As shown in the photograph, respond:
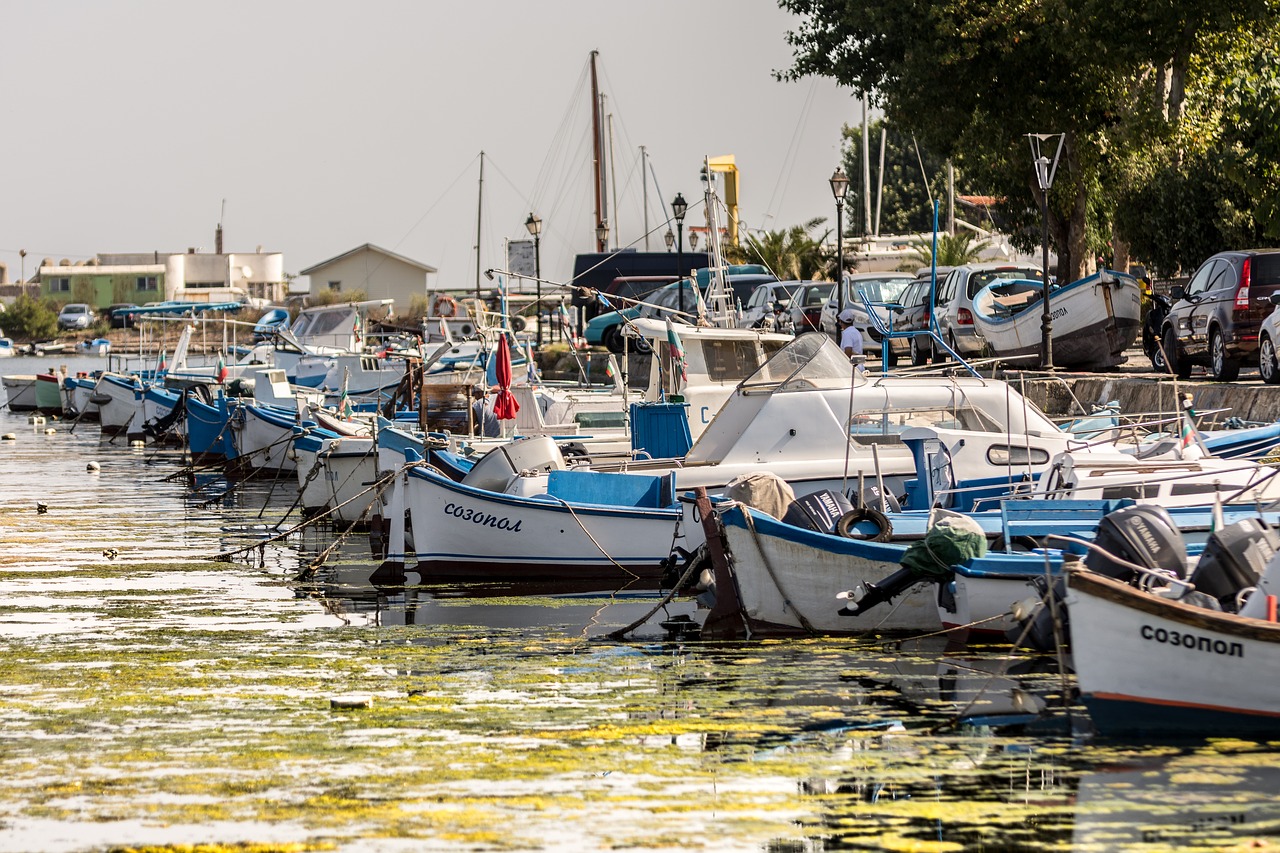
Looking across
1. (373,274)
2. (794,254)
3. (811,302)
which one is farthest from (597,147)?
(373,274)

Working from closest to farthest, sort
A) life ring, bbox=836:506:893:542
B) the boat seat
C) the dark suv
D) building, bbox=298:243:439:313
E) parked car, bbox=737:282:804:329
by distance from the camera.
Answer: life ring, bbox=836:506:893:542, the boat seat, the dark suv, parked car, bbox=737:282:804:329, building, bbox=298:243:439:313

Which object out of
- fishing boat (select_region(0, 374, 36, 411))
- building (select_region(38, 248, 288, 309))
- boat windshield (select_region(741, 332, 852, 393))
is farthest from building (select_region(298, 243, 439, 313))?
boat windshield (select_region(741, 332, 852, 393))

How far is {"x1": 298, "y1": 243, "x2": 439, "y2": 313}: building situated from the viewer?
377 feet

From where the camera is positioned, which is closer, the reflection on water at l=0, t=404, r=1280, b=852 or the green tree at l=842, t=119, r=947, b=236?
the reflection on water at l=0, t=404, r=1280, b=852

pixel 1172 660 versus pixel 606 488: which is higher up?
pixel 606 488

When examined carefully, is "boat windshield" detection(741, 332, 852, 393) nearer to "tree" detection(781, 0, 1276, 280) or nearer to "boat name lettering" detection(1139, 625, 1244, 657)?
"boat name lettering" detection(1139, 625, 1244, 657)

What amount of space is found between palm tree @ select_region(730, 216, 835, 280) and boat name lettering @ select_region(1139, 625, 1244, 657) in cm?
4481

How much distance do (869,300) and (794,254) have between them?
19.1m

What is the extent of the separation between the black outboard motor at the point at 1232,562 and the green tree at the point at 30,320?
137 meters

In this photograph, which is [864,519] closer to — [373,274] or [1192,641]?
[1192,641]

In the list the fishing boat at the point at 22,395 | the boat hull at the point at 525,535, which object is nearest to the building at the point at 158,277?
the fishing boat at the point at 22,395

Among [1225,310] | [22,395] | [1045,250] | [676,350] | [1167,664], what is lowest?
[1167,664]

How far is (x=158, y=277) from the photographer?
13512 cm

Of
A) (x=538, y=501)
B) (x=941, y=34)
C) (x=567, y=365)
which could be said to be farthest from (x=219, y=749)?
(x=567, y=365)
